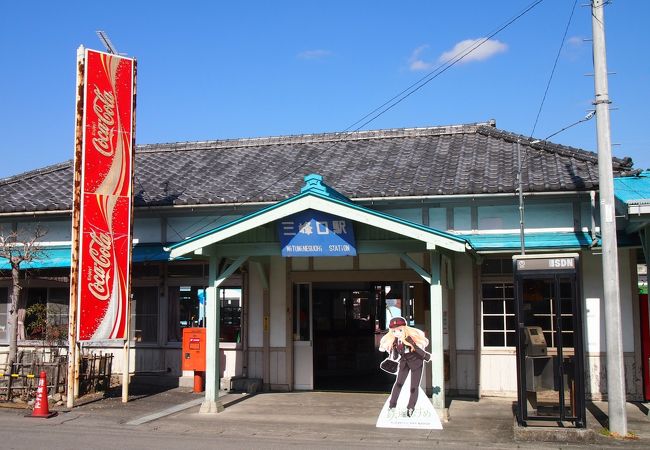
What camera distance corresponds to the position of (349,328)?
20.4m

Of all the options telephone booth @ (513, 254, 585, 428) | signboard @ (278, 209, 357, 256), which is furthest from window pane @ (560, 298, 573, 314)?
signboard @ (278, 209, 357, 256)

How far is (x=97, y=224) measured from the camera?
508 inches

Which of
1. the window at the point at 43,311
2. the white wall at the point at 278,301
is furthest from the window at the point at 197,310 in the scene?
the window at the point at 43,311

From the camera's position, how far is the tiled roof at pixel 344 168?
1437cm

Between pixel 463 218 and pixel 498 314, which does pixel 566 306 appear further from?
pixel 463 218

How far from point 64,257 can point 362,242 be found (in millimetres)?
7533

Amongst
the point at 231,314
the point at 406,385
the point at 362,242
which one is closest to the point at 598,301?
the point at 406,385

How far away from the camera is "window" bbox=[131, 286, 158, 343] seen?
1612 centimetres

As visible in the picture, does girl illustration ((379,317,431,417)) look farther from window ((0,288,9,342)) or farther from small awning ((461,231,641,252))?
window ((0,288,9,342))

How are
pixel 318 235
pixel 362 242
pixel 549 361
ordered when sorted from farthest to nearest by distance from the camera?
pixel 362 242, pixel 318 235, pixel 549 361

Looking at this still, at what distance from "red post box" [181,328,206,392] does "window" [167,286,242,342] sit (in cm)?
109

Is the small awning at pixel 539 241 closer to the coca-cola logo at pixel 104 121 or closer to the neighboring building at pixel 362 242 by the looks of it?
the neighboring building at pixel 362 242

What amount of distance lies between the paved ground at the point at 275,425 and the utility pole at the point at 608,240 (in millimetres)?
560

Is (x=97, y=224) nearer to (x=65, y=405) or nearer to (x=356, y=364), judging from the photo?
(x=65, y=405)
